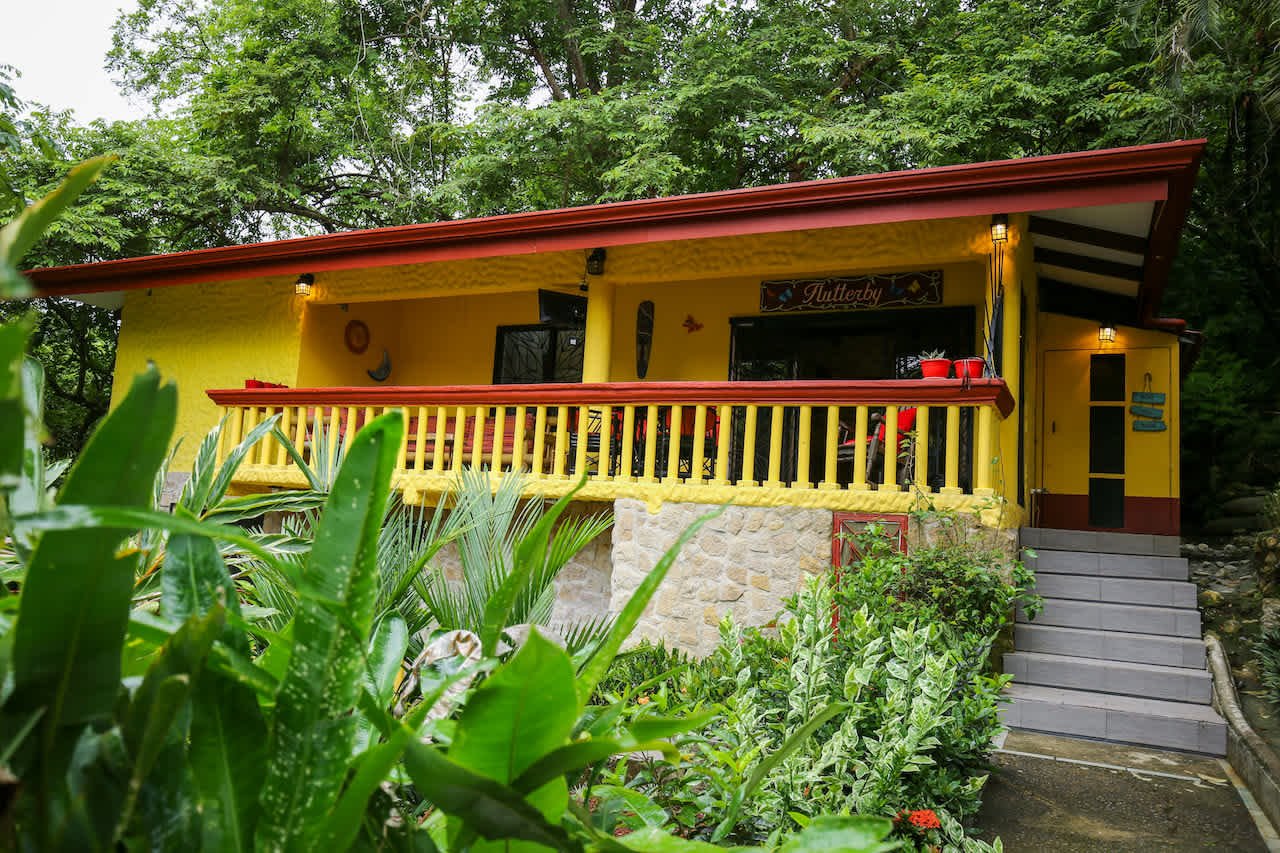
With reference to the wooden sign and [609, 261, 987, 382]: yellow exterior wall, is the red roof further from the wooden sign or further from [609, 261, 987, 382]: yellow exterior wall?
[609, 261, 987, 382]: yellow exterior wall

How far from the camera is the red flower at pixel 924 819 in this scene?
105 inches

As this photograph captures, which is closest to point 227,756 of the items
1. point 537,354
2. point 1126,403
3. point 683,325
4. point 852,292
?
point 852,292

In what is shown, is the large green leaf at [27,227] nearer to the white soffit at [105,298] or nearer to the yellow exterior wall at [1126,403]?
the yellow exterior wall at [1126,403]

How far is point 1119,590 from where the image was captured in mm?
6086

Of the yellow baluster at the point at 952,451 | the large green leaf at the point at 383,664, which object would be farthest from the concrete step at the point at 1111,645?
the large green leaf at the point at 383,664

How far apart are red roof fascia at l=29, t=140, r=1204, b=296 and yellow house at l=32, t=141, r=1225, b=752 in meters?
0.02

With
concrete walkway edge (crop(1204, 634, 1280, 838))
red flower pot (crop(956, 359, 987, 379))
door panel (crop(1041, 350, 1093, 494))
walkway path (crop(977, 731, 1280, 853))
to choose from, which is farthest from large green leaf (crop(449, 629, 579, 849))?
door panel (crop(1041, 350, 1093, 494))

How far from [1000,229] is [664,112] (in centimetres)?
767

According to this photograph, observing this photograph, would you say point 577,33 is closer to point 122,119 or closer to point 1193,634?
point 122,119

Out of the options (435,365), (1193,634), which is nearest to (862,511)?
(1193,634)

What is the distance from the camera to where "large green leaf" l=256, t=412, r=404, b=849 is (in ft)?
2.00

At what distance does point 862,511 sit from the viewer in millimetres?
5750

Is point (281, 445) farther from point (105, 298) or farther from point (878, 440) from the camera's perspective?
point (878, 440)

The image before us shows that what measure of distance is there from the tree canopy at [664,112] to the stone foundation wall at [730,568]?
662 cm
